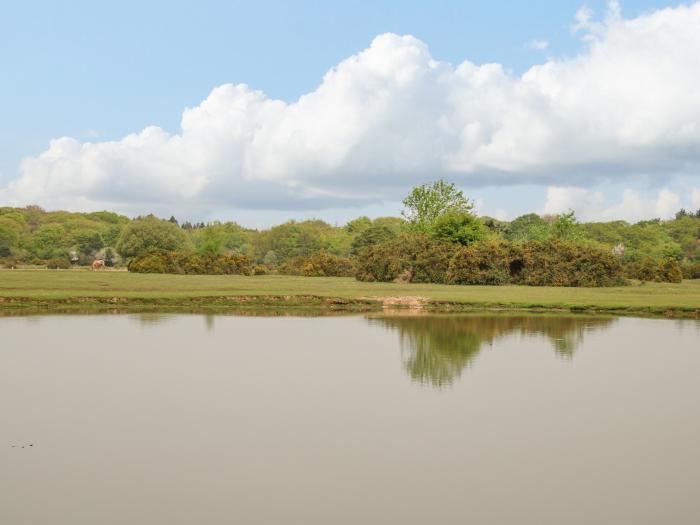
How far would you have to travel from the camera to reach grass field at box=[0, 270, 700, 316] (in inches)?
1524

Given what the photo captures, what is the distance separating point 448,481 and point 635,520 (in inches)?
91.0

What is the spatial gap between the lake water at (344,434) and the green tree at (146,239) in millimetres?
77053

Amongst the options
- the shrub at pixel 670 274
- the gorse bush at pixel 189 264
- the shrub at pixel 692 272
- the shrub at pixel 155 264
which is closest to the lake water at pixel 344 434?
the shrub at pixel 670 274

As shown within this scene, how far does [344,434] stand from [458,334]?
1499cm

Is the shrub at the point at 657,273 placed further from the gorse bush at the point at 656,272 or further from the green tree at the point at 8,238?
the green tree at the point at 8,238

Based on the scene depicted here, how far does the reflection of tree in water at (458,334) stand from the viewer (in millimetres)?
18953

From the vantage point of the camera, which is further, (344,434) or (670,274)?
(670,274)

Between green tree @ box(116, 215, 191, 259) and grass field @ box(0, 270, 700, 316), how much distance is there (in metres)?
47.2

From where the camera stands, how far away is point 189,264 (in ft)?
227

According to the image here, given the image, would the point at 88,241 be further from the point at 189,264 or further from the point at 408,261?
the point at 408,261

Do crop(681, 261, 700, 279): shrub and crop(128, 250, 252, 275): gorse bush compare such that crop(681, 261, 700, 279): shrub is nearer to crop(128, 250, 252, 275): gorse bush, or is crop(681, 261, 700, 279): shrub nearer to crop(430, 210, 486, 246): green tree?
crop(430, 210, 486, 246): green tree

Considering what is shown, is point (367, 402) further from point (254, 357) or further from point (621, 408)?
point (254, 357)

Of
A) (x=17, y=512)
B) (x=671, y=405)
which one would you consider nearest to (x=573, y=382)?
(x=671, y=405)

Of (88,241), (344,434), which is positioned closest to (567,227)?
(344,434)
